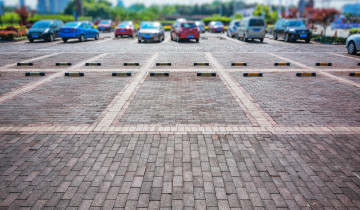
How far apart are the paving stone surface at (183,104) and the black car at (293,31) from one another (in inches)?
661

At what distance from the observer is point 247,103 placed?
6.86m

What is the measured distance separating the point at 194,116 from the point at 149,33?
18059mm

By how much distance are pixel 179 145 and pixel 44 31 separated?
22.9 metres

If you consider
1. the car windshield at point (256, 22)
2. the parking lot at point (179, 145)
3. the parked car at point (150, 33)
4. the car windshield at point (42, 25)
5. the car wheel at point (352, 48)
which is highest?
the car windshield at point (256, 22)

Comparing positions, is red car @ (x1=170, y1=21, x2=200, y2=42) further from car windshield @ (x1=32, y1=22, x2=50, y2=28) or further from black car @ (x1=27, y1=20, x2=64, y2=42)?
car windshield @ (x1=32, y1=22, x2=50, y2=28)

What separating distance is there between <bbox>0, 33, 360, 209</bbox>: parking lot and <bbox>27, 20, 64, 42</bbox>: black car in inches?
637

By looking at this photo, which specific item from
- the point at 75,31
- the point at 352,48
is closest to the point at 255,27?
the point at 352,48

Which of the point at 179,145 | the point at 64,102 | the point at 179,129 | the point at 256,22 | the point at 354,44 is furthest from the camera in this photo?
the point at 256,22

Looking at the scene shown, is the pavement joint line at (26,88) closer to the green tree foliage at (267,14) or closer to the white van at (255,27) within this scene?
the white van at (255,27)

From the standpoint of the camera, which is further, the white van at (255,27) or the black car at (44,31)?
the white van at (255,27)

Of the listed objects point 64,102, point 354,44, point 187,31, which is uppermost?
point 187,31

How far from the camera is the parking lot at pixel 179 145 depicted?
10.9 ft

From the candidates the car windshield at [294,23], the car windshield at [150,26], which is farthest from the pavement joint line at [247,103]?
the car windshield at [294,23]

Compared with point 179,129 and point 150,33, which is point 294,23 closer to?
point 150,33
